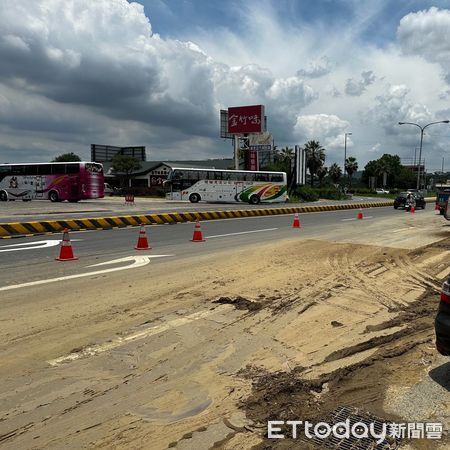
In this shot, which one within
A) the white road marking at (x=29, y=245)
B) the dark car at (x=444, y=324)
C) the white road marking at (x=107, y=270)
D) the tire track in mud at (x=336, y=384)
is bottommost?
the tire track in mud at (x=336, y=384)

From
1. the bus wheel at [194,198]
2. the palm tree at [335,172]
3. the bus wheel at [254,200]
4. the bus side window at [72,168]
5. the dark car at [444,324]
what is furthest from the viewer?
the palm tree at [335,172]

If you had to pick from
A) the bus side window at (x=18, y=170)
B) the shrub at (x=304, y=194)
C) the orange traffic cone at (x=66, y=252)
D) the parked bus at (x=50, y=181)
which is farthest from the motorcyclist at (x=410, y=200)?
the orange traffic cone at (x=66, y=252)

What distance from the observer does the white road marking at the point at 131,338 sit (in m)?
4.45

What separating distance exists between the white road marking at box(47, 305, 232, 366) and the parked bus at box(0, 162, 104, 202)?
1245 inches

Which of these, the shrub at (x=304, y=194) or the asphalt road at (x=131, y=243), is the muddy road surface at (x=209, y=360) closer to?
the asphalt road at (x=131, y=243)

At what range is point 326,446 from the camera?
3025 mm

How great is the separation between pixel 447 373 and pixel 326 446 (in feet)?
5.93

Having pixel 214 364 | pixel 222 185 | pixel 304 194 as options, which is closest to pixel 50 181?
pixel 222 185

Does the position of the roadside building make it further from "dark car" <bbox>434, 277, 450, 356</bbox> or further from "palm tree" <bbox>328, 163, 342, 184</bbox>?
"dark car" <bbox>434, 277, 450, 356</bbox>

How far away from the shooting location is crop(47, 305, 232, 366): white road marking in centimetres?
445

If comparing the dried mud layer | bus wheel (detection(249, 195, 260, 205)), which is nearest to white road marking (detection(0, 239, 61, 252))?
the dried mud layer

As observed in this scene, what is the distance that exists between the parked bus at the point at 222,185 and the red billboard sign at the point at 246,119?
22700mm

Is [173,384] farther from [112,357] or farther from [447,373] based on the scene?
[447,373]

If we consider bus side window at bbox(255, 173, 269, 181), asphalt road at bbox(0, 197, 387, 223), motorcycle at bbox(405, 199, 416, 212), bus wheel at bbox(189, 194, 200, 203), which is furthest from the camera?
bus side window at bbox(255, 173, 269, 181)
